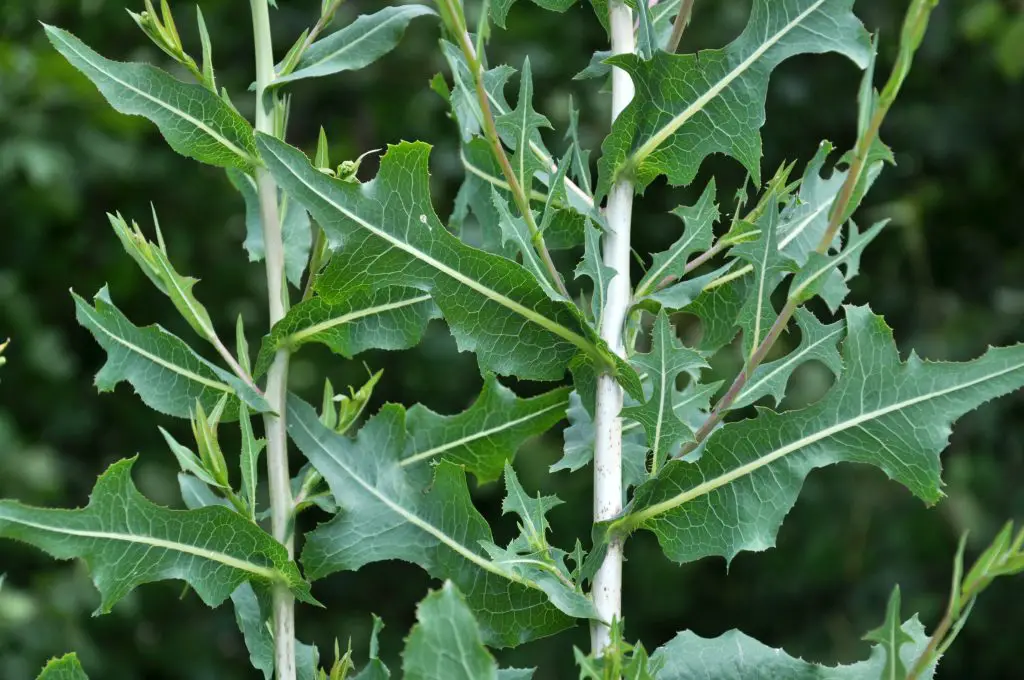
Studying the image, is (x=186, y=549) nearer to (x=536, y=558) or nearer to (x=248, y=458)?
(x=248, y=458)

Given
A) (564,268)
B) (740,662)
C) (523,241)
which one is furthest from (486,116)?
(564,268)

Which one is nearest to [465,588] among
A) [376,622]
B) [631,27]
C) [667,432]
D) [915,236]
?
[376,622]

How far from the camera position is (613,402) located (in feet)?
3.57


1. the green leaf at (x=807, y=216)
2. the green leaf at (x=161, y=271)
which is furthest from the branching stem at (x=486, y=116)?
the green leaf at (x=161, y=271)

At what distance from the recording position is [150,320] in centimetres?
396

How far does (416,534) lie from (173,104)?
1.43ft

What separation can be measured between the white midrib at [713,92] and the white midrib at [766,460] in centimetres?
28

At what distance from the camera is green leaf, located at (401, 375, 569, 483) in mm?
1225

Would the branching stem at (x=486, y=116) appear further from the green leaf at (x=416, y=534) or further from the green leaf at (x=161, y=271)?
the green leaf at (x=161, y=271)

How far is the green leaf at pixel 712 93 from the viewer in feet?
3.47

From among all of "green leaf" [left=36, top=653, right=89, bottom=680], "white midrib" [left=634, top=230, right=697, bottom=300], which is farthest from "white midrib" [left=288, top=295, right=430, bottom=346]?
"green leaf" [left=36, top=653, right=89, bottom=680]

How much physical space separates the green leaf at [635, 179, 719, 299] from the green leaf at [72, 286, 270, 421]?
0.38m

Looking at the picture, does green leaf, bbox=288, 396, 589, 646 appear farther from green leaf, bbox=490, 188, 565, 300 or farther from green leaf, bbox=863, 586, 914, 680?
green leaf, bbox=863, 586, 914, 680

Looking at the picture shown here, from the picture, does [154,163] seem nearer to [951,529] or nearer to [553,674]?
[553,674]
